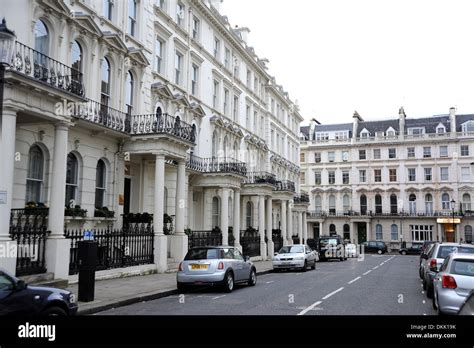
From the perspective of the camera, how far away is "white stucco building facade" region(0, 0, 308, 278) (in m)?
14.1

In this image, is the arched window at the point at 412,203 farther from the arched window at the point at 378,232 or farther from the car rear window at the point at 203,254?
the car rear window at the point at 203,254

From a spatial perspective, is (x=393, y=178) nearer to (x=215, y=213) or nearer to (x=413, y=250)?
(x=413, y=250)

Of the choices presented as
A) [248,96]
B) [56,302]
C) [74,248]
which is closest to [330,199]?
[248,96]

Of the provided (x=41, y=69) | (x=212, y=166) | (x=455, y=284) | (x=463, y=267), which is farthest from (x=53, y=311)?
(x=212, y=166)

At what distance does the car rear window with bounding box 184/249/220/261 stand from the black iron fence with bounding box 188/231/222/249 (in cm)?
826

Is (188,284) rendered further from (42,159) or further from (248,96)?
(248,96)

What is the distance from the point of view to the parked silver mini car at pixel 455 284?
915 cm

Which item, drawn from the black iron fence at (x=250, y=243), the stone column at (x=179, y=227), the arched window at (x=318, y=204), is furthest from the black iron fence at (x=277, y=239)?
the arched window at (x=318, y=204)

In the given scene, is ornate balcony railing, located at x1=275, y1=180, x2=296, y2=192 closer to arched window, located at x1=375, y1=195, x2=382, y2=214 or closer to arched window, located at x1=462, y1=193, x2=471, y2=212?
arched window, located at x1=375, y1=195, x2=382, y2=214

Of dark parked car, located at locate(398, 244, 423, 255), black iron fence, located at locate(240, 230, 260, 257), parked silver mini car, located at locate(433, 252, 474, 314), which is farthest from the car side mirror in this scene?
dark parked car, located at locate(398, 244, 423, 255)

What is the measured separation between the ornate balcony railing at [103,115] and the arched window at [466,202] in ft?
194

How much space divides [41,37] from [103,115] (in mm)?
3914

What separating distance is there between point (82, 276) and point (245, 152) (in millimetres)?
25839

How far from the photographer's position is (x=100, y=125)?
1834 centimetres
